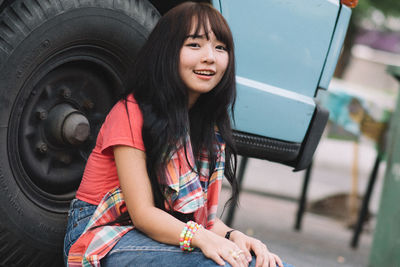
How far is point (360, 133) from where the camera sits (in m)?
5.63

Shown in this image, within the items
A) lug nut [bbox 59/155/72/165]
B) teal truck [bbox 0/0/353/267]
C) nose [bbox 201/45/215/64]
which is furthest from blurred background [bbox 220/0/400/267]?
lug nut [bbox 59/155/72/165]

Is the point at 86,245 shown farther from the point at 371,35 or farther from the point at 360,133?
the point at 371,35

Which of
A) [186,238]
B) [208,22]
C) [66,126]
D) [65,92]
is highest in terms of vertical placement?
[208,22]

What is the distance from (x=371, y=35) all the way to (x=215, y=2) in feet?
118

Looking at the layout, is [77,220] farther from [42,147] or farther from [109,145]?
[42,147]

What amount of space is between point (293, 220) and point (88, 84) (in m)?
4.34

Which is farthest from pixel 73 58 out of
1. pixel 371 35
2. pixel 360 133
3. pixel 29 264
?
pixel 371 35

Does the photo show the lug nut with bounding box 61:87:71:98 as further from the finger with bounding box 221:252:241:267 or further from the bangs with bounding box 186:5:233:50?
the finger with bounding box 221:252:241:267

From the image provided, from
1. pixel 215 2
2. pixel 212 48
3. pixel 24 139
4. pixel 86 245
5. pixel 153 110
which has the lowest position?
pixel 86 245

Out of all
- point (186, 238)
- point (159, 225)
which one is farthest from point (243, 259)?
point (159, 225)

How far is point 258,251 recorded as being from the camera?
1.96 meters

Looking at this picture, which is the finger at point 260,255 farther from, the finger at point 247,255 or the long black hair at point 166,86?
the long black hair at point 166,86

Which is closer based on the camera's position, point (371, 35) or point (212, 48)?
point (212, 48)

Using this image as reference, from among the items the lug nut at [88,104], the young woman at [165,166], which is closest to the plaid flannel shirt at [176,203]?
the young woman at [165,166]
